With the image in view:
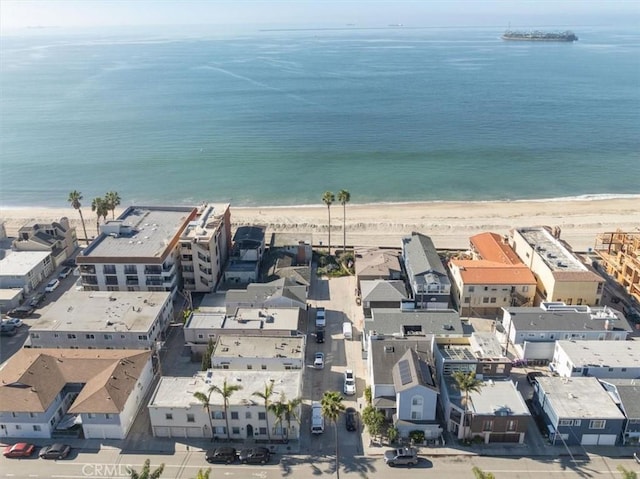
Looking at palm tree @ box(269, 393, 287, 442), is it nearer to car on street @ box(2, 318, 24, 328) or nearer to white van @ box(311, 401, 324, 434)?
white van @ box(311, 401, 324, 434)

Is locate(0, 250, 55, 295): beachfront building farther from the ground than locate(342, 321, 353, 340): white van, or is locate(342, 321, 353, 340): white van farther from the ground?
locate(0, 250, 55, 295): beachfront building

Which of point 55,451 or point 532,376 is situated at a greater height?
point 532,376

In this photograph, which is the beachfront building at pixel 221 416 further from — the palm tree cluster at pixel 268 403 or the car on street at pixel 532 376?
the car on street at pixel 532 376

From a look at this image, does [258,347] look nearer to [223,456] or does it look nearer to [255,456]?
[255,456]

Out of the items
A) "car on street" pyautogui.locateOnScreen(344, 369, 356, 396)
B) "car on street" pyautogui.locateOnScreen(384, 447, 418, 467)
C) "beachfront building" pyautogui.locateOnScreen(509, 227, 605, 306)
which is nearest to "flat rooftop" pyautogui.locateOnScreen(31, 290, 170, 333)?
"car on street" pyautogui.locateOnScreen(344, 369, 356, 396)

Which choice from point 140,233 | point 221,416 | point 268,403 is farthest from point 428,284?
point 140,233

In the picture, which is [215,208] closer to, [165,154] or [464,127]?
[165,154]

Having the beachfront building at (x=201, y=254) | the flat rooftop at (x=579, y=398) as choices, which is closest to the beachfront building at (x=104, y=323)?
the beachfront building at (x=201, y=254)
